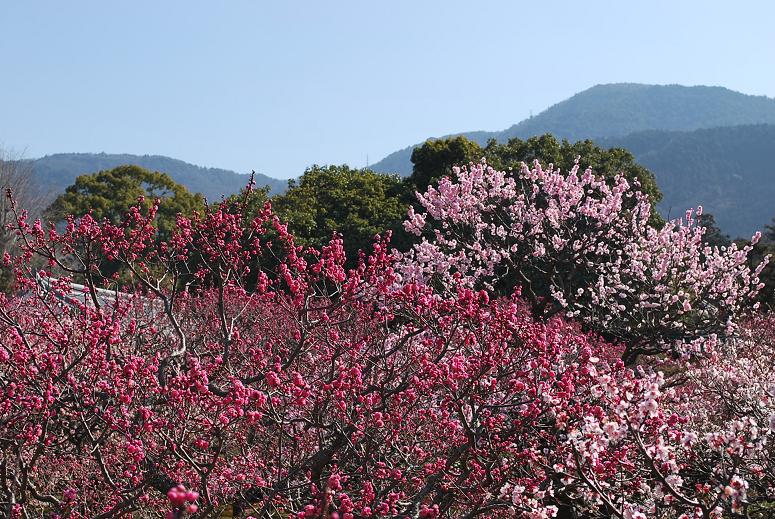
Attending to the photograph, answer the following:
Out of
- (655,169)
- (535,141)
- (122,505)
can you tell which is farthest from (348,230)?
(655,169)

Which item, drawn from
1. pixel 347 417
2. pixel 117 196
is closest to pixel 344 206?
pixel 347 417

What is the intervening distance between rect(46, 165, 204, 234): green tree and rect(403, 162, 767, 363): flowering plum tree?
1260 inches

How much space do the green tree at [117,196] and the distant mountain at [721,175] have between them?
435 feet

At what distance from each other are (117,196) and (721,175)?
168844 mm

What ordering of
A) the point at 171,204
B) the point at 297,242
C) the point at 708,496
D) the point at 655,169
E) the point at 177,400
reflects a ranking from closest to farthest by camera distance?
the point at 177,400
the point at 708,496
the point at 297,242
the point at 171,204
the point at 655,169

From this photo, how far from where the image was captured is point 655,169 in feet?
616

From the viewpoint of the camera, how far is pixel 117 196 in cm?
4997

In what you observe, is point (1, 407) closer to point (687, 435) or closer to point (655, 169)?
point (687, 435)

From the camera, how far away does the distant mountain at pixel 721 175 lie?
164m

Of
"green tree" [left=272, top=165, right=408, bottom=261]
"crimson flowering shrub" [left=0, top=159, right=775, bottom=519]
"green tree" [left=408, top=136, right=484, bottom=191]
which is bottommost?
"crimson flowering shrub" [left=0, top=159, right=775, bottom=519]

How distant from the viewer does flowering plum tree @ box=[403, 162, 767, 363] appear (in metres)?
14.8

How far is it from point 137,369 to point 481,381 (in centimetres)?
287

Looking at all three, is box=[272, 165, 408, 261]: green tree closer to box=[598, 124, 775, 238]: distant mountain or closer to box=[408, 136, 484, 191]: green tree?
box=[408, 136, 484, 191]: green tree

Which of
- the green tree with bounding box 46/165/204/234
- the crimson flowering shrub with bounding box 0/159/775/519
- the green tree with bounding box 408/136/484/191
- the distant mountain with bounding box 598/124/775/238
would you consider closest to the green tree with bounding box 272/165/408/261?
the green tree with bounding box 408/136/484/191
